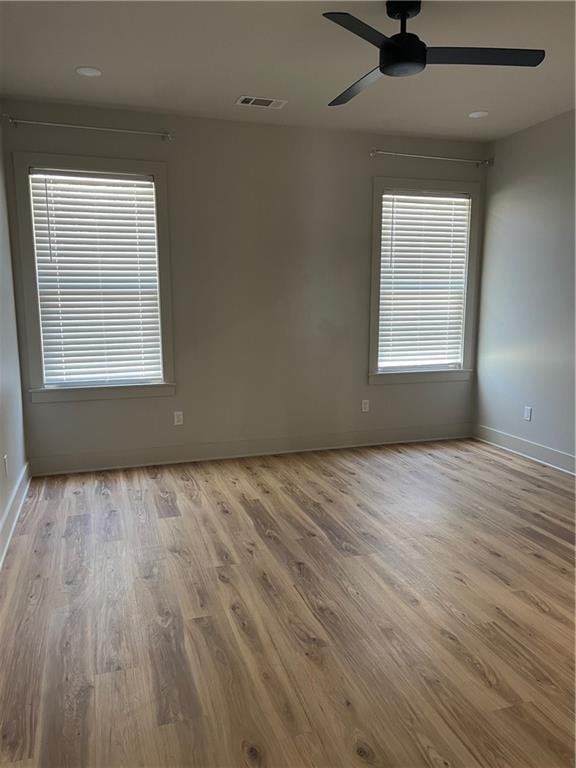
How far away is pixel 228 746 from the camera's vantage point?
164cm

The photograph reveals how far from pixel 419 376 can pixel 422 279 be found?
0.93 m

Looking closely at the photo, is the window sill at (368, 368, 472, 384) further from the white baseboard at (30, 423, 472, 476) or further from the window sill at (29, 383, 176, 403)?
the window sill at (29, 383, 176, 403)

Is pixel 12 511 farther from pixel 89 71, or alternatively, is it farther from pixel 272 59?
pixel 272 59

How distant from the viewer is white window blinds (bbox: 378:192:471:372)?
4.92 metres

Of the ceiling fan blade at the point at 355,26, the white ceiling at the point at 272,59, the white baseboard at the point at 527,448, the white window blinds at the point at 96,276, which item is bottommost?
the white baseboard at the point at 527,448

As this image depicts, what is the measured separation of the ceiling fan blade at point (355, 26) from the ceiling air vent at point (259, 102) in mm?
1609

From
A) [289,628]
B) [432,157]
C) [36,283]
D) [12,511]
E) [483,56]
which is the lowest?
[289,628]

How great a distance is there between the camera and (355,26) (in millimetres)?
2213

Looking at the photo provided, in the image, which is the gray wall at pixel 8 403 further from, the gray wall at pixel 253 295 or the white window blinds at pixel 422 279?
the white window blinds at pixel 422 279

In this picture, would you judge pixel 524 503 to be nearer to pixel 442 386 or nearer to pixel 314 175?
pixel 442 386

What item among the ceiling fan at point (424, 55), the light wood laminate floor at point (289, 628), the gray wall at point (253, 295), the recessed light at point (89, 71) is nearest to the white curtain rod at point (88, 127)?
the gray wall at point (253, 295)

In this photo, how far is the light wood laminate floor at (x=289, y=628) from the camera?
5.47ft

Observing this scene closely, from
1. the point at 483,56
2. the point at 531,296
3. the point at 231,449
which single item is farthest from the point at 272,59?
the point at 231,449

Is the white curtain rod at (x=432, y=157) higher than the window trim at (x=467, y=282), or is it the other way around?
the white curtain rod at (x=432, y=157)
